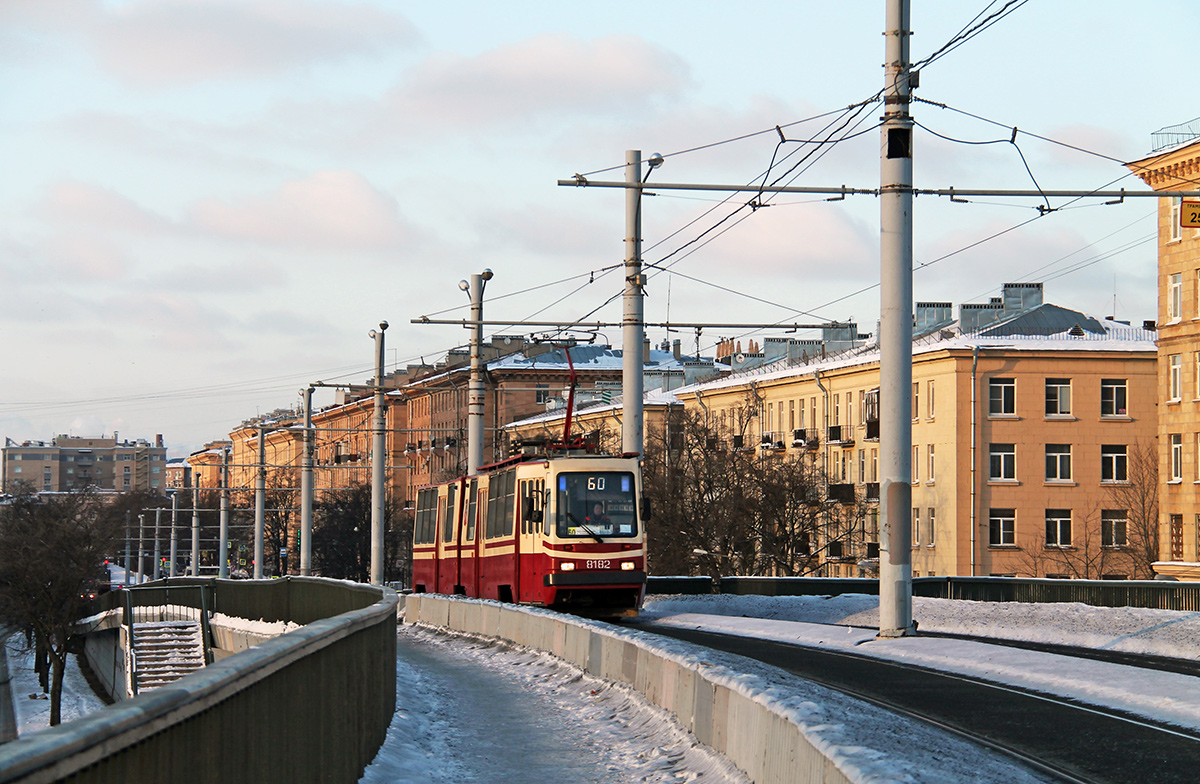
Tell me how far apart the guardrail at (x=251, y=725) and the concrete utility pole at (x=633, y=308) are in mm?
16987

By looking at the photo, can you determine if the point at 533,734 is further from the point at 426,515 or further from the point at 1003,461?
the point at 1003,461

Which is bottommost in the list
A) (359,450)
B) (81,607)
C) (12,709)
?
(12,709)

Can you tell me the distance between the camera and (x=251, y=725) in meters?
6.96

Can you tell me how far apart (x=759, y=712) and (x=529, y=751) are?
452 centimetres

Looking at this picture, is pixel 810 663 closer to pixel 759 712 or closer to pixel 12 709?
pixel 759 712

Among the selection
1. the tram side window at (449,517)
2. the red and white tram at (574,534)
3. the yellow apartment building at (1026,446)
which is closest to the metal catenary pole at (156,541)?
the yellow apartment building at (1026,446)

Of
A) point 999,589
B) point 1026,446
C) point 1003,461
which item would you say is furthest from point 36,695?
point 999,589

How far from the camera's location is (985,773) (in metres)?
9.66

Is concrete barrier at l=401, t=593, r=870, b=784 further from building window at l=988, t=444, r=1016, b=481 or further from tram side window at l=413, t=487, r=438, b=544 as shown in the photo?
building window at l=988, t=444, r=1016, b=481

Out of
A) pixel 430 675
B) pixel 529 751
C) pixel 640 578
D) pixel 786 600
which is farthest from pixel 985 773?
pixel 786 600

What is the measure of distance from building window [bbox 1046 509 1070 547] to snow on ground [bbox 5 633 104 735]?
4456cm

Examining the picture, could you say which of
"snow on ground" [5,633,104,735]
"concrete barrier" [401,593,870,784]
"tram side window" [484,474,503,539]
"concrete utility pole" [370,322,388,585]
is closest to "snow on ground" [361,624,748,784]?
"concrete barrier" [401,593,870,784]

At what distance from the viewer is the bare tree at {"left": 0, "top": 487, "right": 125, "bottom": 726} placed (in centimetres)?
8838

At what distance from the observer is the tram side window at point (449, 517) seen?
37125 mm
